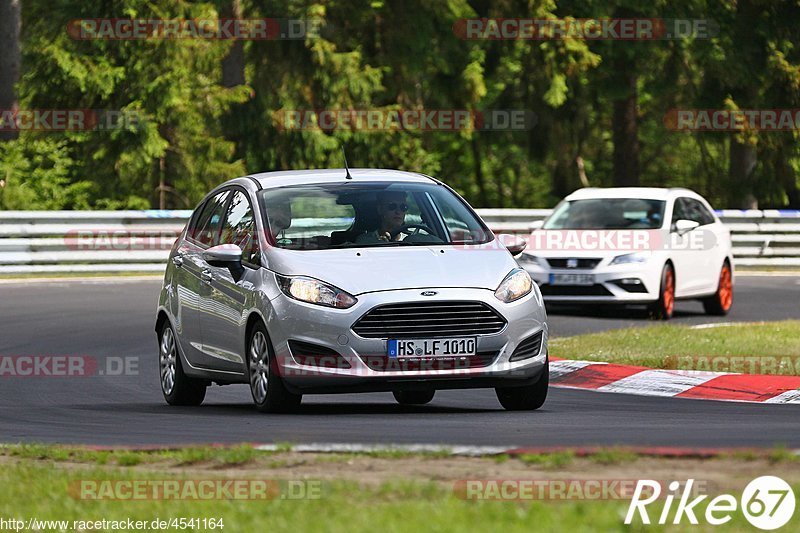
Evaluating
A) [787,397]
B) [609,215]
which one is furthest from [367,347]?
[609,215]

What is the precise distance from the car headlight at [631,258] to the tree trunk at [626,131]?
1984cm

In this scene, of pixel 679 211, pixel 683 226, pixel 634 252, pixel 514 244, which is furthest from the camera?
pixel 679 211

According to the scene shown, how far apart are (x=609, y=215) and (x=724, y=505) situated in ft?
53.0

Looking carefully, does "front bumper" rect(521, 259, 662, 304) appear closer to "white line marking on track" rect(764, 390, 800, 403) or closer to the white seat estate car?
the white seat estate car

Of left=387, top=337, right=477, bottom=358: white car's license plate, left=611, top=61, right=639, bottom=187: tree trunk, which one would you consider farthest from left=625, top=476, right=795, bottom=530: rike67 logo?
left=611, top=61, right=639, bottom=187: tree trunk

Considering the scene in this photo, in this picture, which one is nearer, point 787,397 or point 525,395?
point 525,395

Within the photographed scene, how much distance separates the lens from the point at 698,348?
16.1 m

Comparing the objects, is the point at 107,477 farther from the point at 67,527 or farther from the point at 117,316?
the point at 117,316

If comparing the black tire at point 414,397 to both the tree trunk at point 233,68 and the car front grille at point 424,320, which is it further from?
the tree trunk at point 233,68

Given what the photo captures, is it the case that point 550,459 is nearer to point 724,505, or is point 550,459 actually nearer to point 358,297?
point 724,505

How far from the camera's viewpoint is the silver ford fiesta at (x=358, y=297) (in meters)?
11.3

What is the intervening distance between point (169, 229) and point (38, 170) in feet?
28.0

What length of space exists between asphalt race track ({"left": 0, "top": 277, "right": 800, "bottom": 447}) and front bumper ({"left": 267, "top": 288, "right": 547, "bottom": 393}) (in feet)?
0.79

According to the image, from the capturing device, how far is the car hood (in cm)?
1134
